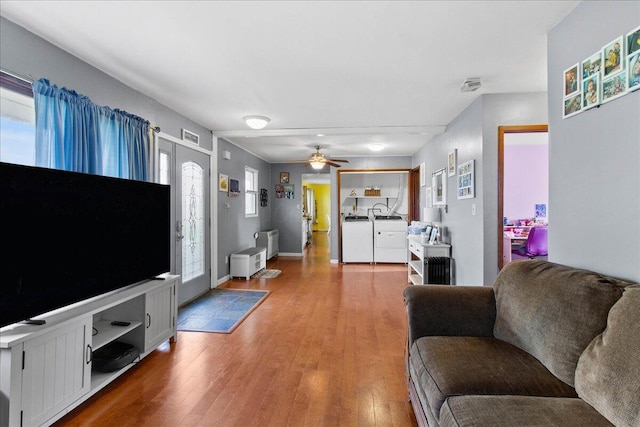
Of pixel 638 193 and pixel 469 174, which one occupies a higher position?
pixel 469 174

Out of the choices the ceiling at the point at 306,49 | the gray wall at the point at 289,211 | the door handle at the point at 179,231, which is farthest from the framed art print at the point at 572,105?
the gray wall at the point at 289,211

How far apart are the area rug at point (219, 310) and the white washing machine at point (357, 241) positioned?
2.65m

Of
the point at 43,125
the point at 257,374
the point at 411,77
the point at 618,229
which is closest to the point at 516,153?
the point at 411,77

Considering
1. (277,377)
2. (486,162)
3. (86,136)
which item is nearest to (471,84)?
(486,162)

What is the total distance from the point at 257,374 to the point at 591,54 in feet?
9.55

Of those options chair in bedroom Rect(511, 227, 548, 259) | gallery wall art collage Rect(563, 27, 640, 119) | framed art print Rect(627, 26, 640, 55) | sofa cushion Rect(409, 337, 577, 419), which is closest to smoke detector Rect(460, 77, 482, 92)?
gallery wall art collage Rect(563, 27, 640, 119)

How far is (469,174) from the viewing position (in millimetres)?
3475

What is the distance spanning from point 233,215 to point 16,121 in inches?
140

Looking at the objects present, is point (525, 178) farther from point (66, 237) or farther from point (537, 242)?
point (66, 237)

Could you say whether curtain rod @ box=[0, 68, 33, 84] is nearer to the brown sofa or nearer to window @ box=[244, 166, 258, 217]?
the brown sofa

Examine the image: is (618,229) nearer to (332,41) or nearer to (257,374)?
(332,41)

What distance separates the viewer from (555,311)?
1.45 metres

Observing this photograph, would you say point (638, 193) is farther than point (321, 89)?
No

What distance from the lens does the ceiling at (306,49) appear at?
1.84m
